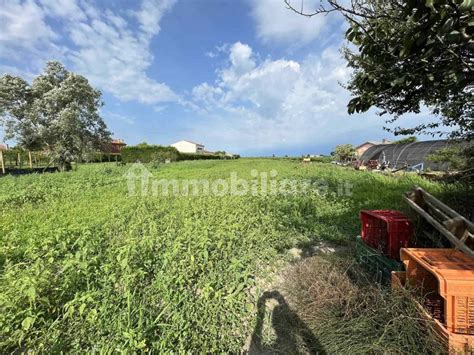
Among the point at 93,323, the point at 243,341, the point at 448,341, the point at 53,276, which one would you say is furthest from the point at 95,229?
the point at 448,341

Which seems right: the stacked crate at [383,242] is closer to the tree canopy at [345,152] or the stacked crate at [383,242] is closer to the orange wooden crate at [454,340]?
the orange wooden crate at [454,340]

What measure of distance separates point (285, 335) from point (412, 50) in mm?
2504

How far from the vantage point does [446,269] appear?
157 centimetres

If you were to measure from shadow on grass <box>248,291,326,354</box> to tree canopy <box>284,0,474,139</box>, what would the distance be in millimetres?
2196

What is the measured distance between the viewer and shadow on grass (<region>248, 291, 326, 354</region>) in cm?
190

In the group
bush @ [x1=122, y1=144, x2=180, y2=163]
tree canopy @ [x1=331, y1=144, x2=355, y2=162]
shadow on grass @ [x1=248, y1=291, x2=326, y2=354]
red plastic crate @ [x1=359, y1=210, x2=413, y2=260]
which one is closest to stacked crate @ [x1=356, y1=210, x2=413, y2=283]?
red plastic crate @ [x1=359, y1=210, x2=413, y2=260]

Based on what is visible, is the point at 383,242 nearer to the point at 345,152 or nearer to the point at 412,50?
the point at 412,50

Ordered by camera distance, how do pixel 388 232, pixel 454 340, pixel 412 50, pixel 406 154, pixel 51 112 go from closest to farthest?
1. pixel 454 340
2. pixel 412 50
3. pixel 388 232
4. pixel 51 112
5. pixel 406 154

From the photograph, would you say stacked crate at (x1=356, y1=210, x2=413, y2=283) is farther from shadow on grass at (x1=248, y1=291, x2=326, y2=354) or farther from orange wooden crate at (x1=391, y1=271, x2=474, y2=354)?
shadow on grass at (x1=248, y1=291, x2=326, y2=354)

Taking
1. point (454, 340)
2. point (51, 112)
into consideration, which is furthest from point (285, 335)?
point (51, 112)

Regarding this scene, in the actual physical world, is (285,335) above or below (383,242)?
below

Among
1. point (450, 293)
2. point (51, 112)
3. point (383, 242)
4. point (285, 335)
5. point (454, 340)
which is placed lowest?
point (285, 335)

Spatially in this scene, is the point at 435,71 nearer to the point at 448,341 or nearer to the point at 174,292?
the point at 448,341

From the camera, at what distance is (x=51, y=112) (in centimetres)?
1648
